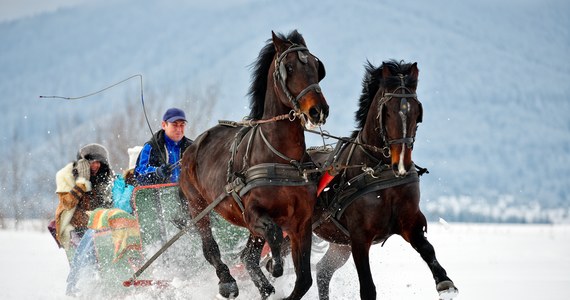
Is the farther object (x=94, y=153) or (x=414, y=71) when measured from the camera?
(x=94, y=153)

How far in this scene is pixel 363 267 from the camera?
23.6 ft

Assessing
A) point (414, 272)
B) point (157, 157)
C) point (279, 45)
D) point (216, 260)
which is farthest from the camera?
point (414, 272)

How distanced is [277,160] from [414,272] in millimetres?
7060

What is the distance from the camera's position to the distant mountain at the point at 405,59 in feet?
300

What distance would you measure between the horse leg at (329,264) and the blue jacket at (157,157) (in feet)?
5.85

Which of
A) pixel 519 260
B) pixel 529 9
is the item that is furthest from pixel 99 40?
pixel 519 260

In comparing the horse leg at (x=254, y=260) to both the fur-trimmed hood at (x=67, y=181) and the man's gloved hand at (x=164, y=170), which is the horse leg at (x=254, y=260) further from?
the fur-trimmed hood at (x=67, y=181)

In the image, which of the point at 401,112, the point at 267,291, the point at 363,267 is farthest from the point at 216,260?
the point at 401,112

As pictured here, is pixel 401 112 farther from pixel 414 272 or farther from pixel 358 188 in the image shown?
pixel 414 272

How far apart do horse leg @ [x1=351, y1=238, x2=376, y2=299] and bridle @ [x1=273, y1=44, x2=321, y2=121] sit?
1281 mm

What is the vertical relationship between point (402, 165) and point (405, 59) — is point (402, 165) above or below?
below

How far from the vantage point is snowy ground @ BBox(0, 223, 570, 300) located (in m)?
9.47

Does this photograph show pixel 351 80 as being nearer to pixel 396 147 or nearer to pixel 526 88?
pixel 526 88

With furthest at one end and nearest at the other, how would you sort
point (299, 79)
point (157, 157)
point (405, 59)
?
point (405, 59) → point (157, 157) → point (299, 79)
